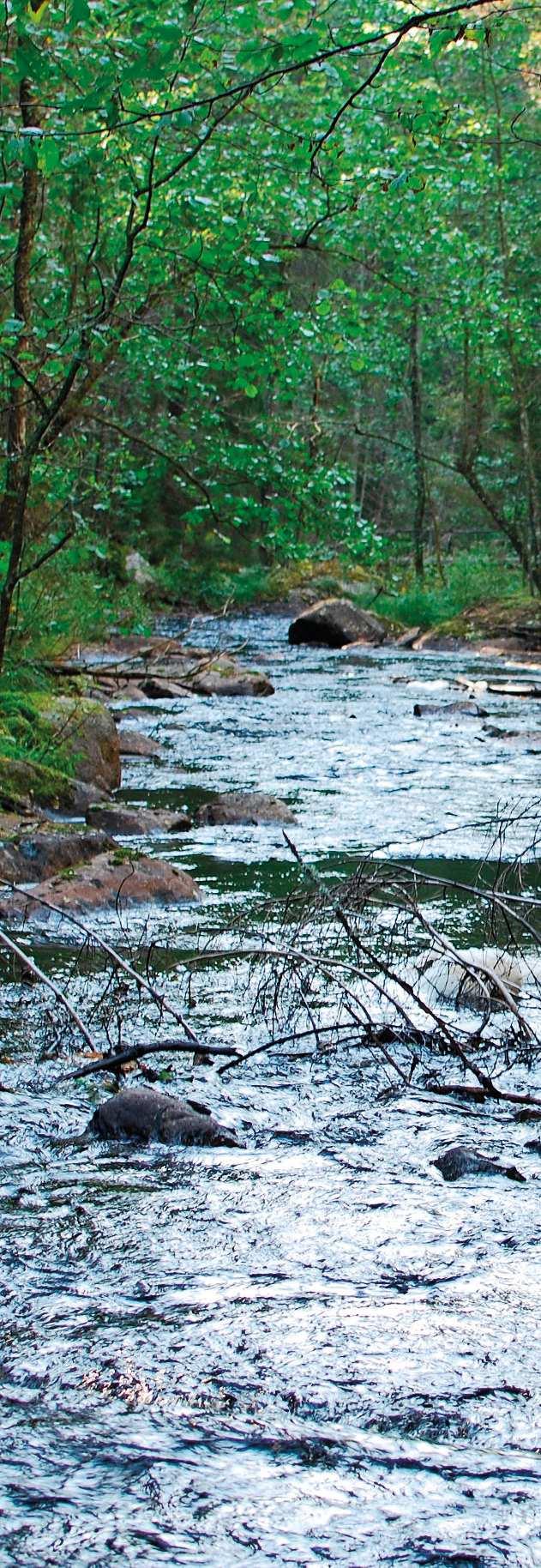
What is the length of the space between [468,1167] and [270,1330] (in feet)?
3.46

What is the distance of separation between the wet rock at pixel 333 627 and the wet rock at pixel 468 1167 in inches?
821

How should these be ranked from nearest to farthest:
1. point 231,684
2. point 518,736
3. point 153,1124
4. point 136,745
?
point 153,1124 → point 136,745 → point 518,736 → point 231,684

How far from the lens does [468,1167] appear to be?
3.96 m

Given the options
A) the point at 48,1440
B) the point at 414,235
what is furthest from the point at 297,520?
the point at 414,235

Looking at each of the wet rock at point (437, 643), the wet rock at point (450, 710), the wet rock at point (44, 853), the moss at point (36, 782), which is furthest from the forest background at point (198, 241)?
the wet rock at point (437, 643)

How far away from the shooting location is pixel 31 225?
11094 mm

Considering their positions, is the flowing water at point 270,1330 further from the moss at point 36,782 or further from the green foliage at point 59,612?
the green foliage at point 59,612

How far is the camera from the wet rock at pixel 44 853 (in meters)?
7.66

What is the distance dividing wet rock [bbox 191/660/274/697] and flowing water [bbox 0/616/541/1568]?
1204 centimetres

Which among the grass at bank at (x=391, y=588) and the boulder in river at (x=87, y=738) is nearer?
the boulder in river at (x=87, y=738)

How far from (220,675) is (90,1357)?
50.0 ft

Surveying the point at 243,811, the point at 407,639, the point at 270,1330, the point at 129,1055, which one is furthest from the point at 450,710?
the point at 270,1330

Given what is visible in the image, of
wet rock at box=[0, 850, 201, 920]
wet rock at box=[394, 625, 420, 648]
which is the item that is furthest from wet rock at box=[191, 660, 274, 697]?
wet rock at box=[0, 850, 201, 920]

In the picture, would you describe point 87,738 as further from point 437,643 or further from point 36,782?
point 437,643
